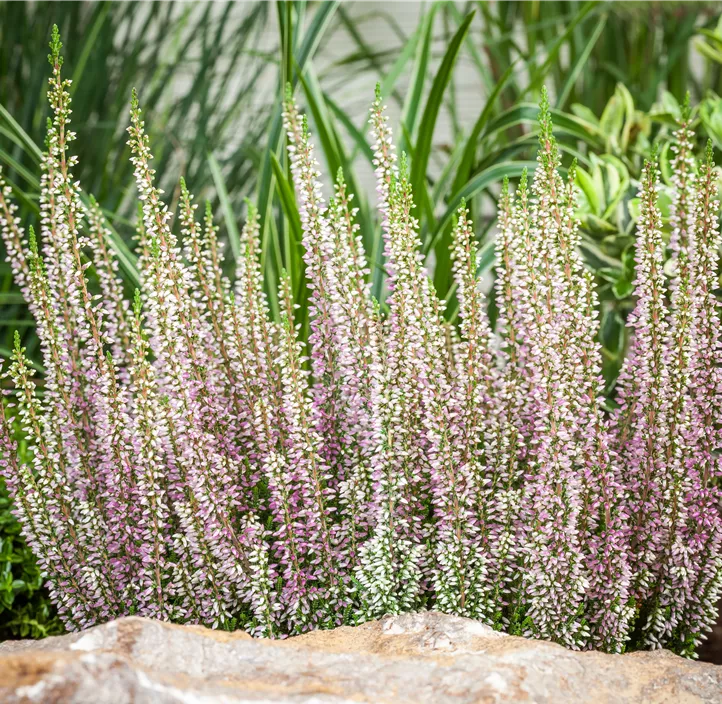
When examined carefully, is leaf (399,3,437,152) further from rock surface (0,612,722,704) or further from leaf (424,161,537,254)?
rock surface (0,612,722,704)

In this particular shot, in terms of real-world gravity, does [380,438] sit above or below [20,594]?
above

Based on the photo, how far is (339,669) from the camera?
96cm

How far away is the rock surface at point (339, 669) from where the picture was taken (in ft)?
2.70

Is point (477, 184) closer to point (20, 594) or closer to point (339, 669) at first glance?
point (339, 669)

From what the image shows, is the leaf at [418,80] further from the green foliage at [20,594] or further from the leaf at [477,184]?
the green foliage at [20,594]

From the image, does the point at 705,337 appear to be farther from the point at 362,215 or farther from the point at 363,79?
the point at 363,79

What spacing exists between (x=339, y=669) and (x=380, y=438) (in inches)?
13.5

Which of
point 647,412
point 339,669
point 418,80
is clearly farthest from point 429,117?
point 339,669

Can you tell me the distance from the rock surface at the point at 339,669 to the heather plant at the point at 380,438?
14cm

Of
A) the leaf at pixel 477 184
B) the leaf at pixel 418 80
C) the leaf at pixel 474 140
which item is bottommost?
the leaf at pixel 477 184

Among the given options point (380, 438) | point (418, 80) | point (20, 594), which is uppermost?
point (418, 80)

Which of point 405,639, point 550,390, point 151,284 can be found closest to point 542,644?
point 405,639

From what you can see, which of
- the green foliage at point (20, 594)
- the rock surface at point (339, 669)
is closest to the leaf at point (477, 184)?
the rock surface at point (339, 669)

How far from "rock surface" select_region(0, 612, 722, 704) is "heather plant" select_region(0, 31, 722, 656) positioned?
0.14 meters
